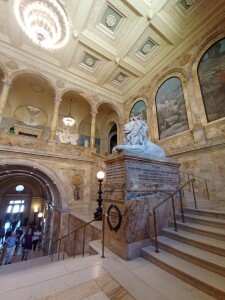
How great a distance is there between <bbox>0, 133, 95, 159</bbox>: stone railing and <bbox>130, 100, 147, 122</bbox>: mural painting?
4.85 m

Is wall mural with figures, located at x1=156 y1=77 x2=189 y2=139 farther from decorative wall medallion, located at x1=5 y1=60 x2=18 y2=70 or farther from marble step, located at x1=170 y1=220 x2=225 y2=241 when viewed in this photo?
decorative wall medallion, located at x1=5 y1=60 x2=18 y2=70

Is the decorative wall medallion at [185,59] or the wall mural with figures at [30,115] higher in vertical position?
the decorative wall medallion at [185,59]

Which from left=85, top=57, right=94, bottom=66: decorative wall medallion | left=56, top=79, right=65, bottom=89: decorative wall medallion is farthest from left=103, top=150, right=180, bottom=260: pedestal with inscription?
left=85, top=57, right=94, bottom=66: decorative wall medallion

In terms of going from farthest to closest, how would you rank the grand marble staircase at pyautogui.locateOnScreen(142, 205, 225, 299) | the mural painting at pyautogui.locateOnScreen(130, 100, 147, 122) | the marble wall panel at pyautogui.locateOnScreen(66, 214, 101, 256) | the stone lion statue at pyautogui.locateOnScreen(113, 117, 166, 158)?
the mural painting at pyautogui.locateOnScreen(130, 100, 147, 122)
the marble wall panel at pyautogui.locateOnScreen(66, 214, 101, 256)
the stone lion statue at pyautogui.locateOnScreen(113, 117, 166, 158)
the grand marble staircase at pyautogui.locateOnScreen(142, 205, 225, 299)

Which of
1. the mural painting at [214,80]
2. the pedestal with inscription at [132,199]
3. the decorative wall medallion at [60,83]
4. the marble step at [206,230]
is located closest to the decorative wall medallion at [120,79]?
the decorative wall medallion at [60,83]

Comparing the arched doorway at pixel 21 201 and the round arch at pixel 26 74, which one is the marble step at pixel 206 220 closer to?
the round arch at pixel 26 74

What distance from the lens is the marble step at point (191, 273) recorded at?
1824 mm

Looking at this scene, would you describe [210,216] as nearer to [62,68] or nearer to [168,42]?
[168,42]

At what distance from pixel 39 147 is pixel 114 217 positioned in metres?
6.41

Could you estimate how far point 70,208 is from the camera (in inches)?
317

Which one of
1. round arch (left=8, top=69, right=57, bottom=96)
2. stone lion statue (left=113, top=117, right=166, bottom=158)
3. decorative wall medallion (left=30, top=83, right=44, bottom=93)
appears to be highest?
decorative wall medallion (left=30, top=83, right=44, bottom=93)

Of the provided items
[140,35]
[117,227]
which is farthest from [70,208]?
[140,35]

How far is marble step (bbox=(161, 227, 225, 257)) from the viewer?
242cm

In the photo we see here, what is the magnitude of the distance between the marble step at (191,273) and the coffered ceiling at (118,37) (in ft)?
33.8
